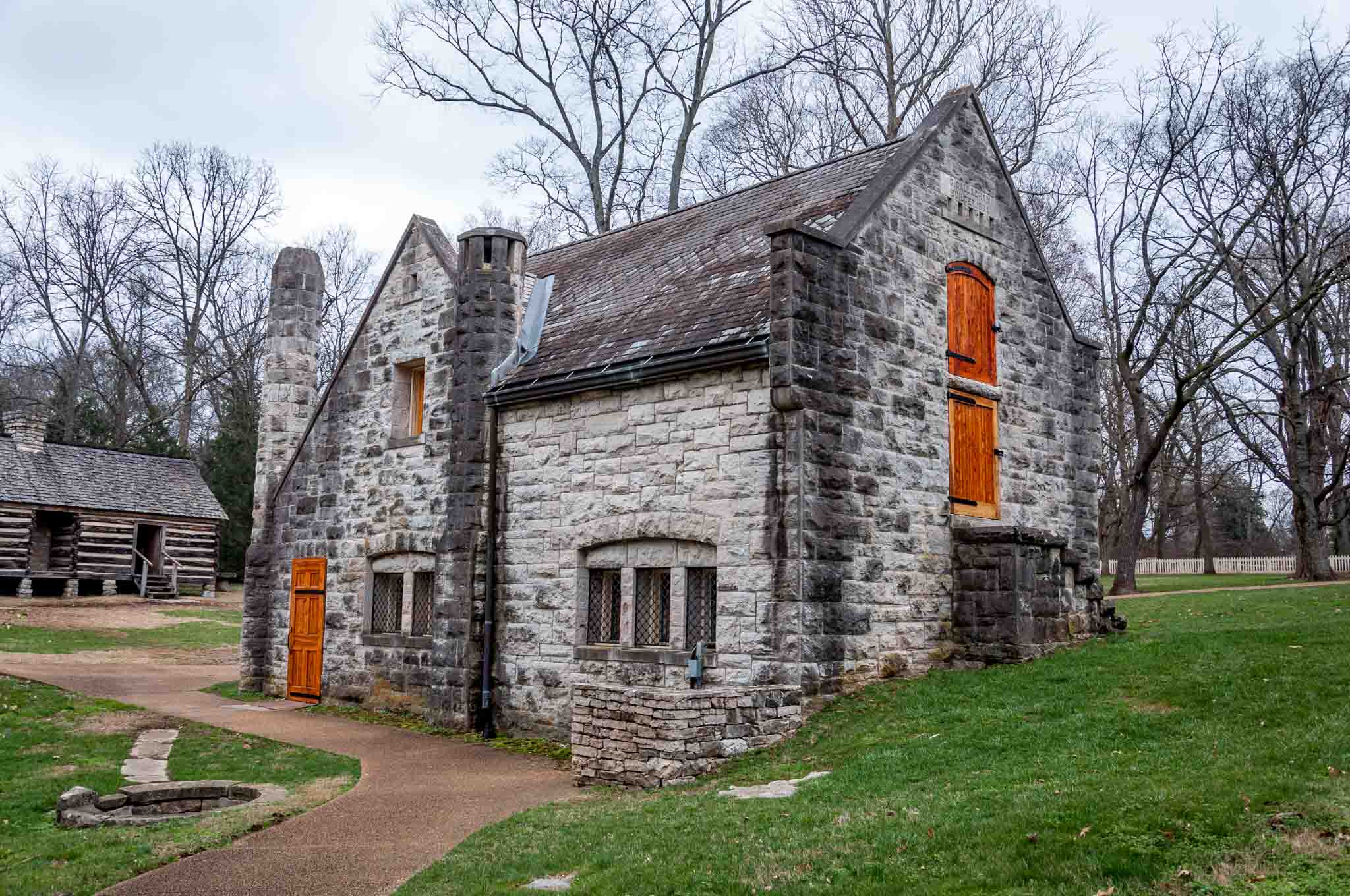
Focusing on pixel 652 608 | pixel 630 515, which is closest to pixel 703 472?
pixel 630 515

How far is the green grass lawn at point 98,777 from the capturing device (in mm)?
7918

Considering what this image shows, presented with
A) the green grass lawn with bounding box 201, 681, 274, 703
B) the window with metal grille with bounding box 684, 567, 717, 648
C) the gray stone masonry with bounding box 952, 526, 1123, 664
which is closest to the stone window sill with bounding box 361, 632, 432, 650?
the green grass lawn with bounding box 201, 681, 274, 703

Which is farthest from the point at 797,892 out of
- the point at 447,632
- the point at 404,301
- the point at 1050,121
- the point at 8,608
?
the point at 8,608

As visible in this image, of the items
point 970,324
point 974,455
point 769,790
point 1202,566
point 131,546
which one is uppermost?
point 970,324

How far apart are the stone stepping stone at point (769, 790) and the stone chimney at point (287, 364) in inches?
476

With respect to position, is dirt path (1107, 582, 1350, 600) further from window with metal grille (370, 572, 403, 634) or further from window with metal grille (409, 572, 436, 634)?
window with metal grille (370, 572, 403, 634)

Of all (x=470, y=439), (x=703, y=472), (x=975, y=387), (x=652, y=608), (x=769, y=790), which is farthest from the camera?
(x=470, y=439)

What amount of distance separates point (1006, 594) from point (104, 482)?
31.1m

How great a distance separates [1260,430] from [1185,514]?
74.2 ft

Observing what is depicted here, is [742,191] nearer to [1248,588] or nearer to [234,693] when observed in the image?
[234,693]

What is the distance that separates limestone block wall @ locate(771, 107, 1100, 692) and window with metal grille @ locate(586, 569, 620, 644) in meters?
2.86

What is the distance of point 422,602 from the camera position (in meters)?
15.7

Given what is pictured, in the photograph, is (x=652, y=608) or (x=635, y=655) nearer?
(x=635, y=655)

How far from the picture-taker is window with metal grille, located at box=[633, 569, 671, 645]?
41.4 feet
